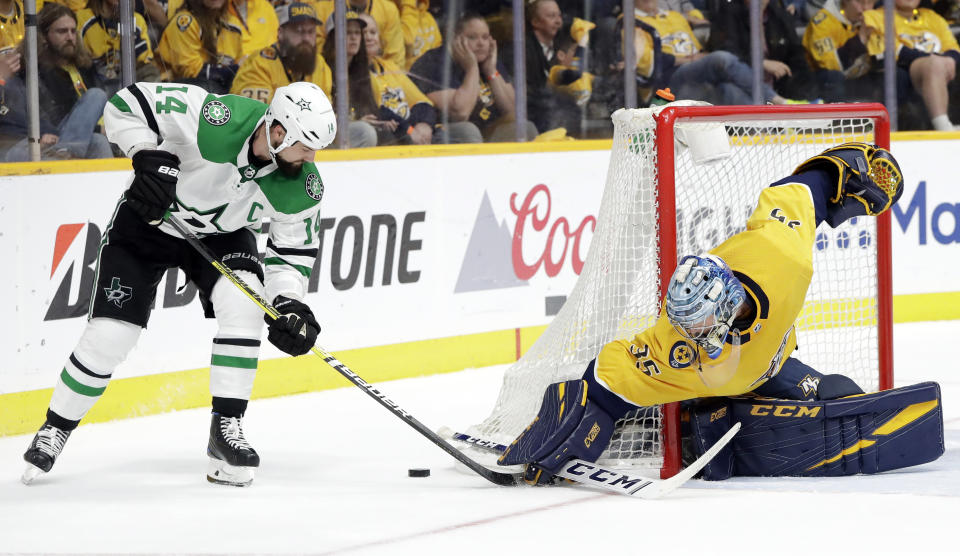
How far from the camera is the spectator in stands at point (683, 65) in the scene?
6617mm

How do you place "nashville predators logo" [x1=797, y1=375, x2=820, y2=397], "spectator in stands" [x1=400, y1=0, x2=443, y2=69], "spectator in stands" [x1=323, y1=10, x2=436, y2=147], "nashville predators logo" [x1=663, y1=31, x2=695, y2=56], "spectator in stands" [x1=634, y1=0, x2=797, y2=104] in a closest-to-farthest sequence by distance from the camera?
1. "nashville predators logo" [x1=797, y1=375, x2=820, y2=397]
2. "spectator in stands" [x1=323, y1=10, x2=436, y2=147]
3. "spectator in stands" [x1=400, y1=0, x2=443, y2=69]
4. "spectator in stands" [x1=634, y1=0, x2=797, y2=104]
5. "nashville predators logo" [x1=663, y1=31, x2=695, y2=56]

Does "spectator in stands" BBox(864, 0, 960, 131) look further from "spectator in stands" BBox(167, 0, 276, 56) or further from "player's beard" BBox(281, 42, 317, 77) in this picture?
"spectator in stands" BBox(167, 0, 276, 56)

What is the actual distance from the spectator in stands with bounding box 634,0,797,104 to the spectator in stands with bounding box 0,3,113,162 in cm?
284

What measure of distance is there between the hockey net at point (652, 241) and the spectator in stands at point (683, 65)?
238cm

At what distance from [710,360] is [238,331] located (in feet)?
4.16

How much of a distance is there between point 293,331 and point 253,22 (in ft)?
7.10

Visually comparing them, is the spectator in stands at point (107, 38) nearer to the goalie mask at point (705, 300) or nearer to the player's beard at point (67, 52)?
the player's beard at point (67, 52)

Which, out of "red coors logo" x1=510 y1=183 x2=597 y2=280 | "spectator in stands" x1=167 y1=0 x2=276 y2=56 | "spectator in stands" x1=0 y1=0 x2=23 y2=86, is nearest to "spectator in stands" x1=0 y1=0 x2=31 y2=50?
"spectator in stands" x1=0 y1=0 x2=23 y2=86

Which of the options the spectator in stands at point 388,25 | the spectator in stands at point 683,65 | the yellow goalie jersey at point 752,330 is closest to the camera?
the yellow goalie jersey at point 752,330

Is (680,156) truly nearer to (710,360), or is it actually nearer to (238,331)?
(710,360)

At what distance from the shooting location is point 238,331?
3.65m

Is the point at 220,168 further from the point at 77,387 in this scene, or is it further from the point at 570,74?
the point at 570,74

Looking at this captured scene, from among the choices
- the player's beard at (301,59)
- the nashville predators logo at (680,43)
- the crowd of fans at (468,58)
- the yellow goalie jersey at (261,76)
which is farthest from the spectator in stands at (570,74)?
the yellow goalie jersey at (261,76)

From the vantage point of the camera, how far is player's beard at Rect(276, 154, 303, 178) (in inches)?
138
